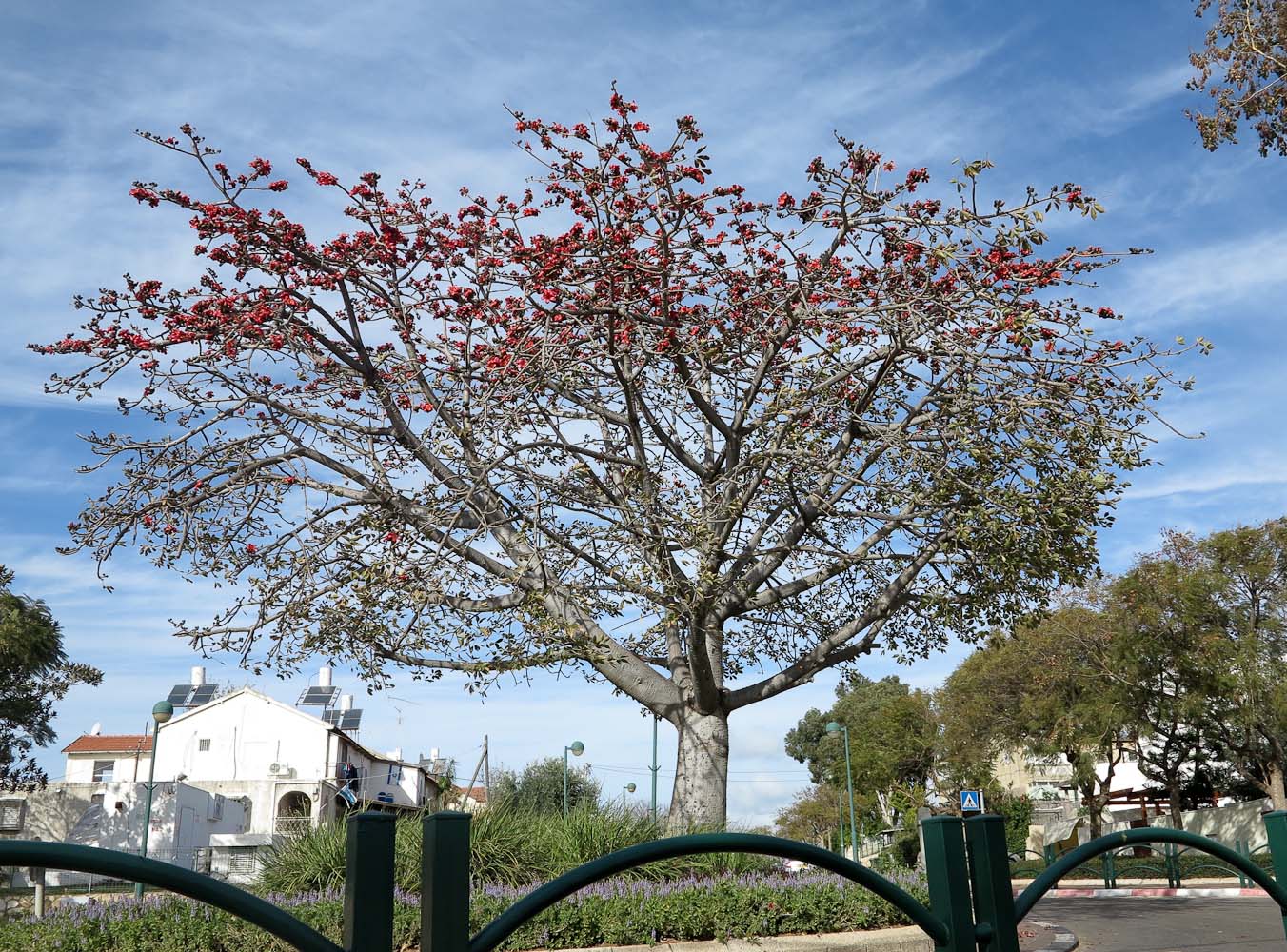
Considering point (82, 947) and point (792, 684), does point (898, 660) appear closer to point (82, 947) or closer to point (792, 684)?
point (792, 684)

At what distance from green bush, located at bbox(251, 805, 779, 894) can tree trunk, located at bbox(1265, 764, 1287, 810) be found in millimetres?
23380

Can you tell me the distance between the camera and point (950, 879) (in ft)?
7.57

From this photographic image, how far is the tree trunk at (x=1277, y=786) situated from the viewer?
27938 mm

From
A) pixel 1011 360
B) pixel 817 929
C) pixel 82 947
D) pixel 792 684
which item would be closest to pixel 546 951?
pixel 817 929

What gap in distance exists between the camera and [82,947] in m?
7.70

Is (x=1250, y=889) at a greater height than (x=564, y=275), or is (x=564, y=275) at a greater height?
(x=564, y=275)

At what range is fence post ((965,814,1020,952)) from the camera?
2.33 m

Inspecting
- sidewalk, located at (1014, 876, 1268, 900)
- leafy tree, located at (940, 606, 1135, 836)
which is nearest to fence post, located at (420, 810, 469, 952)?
sidewalk, located at (1014, 876, 1268, 900)

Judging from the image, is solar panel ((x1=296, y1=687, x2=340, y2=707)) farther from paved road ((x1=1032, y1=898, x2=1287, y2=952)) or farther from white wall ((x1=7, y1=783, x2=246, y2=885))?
paved road ((x1=1032, y1=898, x2=1287, y2=952))

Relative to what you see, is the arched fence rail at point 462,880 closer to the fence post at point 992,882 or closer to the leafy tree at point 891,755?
the fence post at point 992,882

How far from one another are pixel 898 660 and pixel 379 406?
26.0 ft

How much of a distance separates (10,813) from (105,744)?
21429 mm

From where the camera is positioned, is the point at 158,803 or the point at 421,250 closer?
the point at 421,250

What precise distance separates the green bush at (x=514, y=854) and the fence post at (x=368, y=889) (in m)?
8.18
